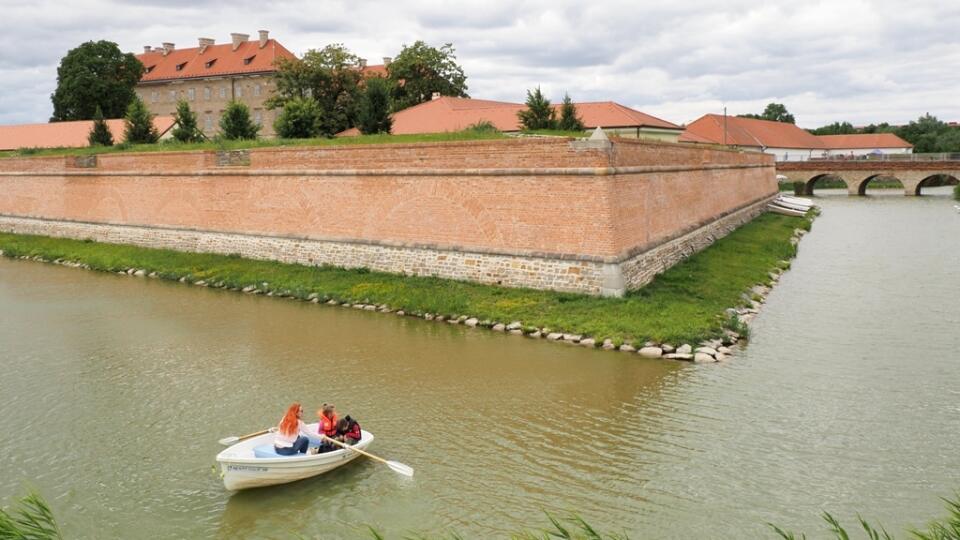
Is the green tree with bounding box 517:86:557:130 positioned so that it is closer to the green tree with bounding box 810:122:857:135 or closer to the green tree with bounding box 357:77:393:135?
the green tree with bounding box 357:77:393:135

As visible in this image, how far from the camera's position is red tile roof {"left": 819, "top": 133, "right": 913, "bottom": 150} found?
80.6 m

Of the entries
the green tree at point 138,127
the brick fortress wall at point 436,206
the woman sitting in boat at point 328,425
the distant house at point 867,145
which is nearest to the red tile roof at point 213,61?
the green tree at point 138,127

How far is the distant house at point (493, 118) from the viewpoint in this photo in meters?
31.5

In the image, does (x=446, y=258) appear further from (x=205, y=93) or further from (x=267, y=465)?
(x=205, y=93)

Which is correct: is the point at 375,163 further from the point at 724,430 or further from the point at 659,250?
the point at 724,430

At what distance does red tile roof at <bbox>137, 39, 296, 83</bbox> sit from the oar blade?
46.0 metres

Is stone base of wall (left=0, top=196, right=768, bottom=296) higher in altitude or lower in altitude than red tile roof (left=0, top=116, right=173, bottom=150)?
lower

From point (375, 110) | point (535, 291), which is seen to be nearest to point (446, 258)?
point (535, 291)

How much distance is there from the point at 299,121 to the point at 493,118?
9.67 m

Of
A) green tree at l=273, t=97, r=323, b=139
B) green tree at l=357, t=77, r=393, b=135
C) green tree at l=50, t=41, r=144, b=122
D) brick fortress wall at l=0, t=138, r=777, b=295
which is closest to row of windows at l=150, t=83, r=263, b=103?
green tree at l=50, t=41, r=144, b=122

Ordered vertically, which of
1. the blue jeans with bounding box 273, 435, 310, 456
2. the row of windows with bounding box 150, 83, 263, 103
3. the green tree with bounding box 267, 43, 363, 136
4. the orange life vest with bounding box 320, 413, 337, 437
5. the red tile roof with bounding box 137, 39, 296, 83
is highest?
the red tile roof with bounding box 137, 39, 296, 83

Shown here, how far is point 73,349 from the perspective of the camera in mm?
12305

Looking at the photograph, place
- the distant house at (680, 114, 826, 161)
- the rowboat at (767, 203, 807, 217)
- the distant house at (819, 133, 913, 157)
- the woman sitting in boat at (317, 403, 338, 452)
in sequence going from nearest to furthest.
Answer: the woman sitting in boat at (317, 403, 338, 452) < the rowboat at (767, 203, 807, 217) < the distant house at (680, 114, 826, 161) < the distant house at (819, 133, 913, 157)

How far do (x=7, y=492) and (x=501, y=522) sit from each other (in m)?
4.71
